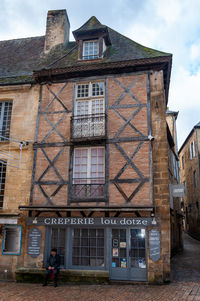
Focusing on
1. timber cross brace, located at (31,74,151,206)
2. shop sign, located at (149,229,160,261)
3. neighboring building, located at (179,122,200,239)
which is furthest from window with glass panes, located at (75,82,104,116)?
neighboring building, located at (179,122,200,239)

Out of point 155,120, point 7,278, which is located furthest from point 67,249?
point 155,120

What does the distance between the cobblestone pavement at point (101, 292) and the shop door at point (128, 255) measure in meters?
0.43

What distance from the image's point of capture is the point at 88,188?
9766 mm

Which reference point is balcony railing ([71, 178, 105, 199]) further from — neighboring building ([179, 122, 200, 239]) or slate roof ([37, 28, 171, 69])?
neighboring building ([179, 122, 200, 239])

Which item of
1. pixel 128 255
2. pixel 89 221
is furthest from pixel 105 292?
pixel 89 221

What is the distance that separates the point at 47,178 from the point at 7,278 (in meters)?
3.86

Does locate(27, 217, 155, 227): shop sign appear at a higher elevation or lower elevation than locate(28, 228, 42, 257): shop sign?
higher

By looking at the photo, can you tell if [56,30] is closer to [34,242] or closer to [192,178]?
[34,242]

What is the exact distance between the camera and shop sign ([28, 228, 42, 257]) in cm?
962

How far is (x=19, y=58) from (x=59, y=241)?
31.1ft

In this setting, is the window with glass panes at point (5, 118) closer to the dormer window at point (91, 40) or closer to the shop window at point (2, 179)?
the shop window at point (2, 179)

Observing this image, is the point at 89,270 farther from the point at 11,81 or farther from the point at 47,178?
the point at 11,81

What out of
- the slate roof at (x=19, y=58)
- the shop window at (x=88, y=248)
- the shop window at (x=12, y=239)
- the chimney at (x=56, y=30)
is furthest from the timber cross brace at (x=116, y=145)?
the chimney at (x=56, y=30)

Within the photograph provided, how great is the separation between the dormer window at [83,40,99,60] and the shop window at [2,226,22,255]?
A: 7.72 metres
